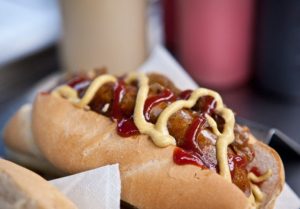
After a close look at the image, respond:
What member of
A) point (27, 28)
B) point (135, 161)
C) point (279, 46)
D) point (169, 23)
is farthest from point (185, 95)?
point (27, 28)

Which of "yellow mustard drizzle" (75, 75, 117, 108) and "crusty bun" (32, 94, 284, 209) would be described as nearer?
"crusty bun" (32, 94, 284, 209)

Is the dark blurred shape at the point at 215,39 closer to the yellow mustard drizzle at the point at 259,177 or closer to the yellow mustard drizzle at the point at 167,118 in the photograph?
the yellow mustard drizzle at the point at 167,118

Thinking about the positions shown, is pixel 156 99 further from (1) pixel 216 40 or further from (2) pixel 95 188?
(1) pixel 216 40

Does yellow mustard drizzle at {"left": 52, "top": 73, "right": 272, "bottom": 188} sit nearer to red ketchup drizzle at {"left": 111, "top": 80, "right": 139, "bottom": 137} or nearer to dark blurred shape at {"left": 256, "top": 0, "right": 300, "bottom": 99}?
red ketchup drizzle at {"left": 111, "top": 80, "right": 139, "bottom": 137}

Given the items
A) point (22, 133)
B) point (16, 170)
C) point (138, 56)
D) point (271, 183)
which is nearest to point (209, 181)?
point (271, 183)

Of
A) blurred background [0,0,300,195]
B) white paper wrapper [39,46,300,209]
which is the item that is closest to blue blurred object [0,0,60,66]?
blurred background [0,0,300,195]

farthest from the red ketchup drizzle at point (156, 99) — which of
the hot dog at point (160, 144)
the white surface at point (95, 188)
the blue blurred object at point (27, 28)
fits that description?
the blue blurred object at point (27, 28)
